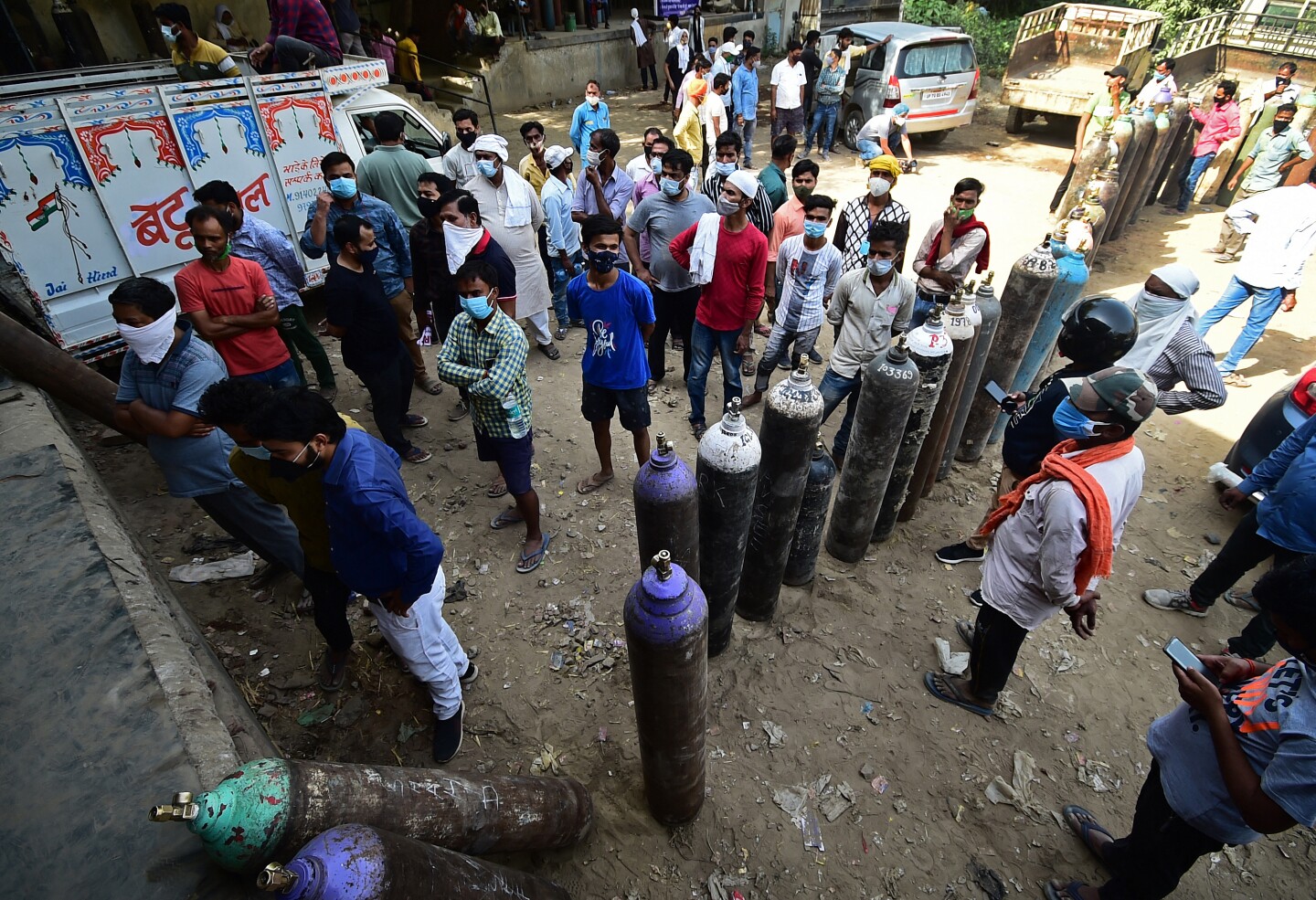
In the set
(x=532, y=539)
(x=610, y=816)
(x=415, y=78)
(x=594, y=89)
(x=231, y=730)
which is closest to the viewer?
(x=231, y=730)

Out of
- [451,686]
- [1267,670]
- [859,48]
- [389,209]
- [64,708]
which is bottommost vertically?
[451,686]

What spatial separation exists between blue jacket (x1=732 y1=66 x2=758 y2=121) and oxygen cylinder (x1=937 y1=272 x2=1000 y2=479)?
9.20m

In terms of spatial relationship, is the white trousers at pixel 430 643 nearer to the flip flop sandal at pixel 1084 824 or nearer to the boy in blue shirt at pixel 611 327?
the boy in blue shirt at pixel 611 327

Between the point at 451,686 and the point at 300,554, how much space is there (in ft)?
4.32

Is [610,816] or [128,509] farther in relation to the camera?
[128,509]

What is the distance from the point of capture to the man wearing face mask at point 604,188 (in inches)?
236

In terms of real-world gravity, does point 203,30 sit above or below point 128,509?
above

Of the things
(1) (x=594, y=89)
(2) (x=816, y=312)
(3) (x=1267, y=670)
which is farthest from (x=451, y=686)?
(1) (x=594, y=89)

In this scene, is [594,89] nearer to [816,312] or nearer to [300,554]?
[816,312]

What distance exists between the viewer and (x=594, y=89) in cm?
874

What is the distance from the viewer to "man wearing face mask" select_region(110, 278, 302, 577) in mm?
2867

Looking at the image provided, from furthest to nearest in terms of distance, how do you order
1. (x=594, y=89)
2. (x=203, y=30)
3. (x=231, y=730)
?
(x=203, y=30)
(x=594, y=89)
(x=231, y=730)

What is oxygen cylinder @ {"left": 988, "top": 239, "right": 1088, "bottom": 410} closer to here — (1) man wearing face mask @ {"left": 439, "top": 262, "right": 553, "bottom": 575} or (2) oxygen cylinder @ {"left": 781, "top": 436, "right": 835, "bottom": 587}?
(2) oxygen cylinder @ {"left": 781, "top": 436, "right": 835, "bottom": 587}

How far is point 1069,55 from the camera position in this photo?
1355 centimetres
